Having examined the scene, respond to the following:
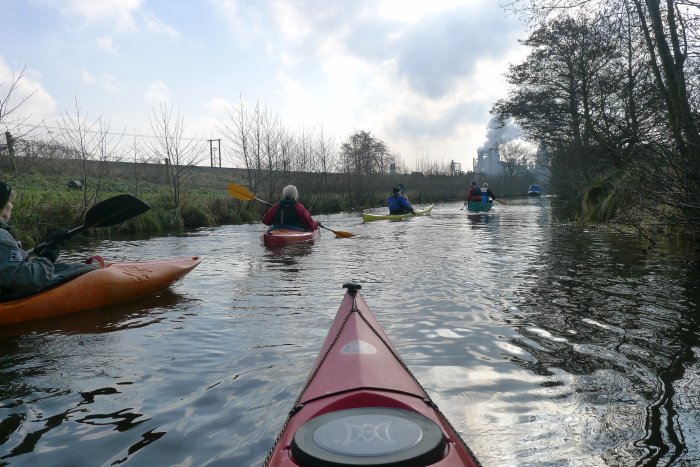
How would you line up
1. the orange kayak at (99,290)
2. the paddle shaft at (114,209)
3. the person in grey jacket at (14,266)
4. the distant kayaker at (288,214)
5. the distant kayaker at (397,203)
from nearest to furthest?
1. the person in grey jacket at (14,266)
2. the orange kayak at (99,290)
3. the paddle shaft at (114,209)
4. the distant kayaker at (288,214)
5. the distant kayaker at (397,203)

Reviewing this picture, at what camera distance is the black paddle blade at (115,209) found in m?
5.71

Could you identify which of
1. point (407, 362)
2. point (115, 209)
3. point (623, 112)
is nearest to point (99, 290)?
point (115, 209)

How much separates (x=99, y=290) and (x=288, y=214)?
559 cm

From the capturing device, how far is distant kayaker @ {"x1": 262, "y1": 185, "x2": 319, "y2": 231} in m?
10.1

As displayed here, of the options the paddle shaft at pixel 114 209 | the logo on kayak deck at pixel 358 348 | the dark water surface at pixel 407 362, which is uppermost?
the paddle shaft at pixel 114 209

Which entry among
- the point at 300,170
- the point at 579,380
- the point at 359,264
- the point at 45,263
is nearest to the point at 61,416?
the point at 45,263

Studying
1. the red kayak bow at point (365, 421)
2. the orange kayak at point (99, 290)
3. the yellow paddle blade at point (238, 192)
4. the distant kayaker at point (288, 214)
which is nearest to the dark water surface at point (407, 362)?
the orange kayak at point (99, 290)

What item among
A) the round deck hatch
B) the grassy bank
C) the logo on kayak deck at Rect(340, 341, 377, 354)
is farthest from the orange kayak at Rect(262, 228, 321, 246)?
the round deck hatch

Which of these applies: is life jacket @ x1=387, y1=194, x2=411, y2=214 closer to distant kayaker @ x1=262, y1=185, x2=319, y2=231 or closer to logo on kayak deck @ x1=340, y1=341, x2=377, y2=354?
distant kayaker @ x1=262, y1=185, x2=319, y2=231

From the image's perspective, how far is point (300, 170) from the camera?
22.1 m

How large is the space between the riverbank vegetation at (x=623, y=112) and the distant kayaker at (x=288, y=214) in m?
5.61

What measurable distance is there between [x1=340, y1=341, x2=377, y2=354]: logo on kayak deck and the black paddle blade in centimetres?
405

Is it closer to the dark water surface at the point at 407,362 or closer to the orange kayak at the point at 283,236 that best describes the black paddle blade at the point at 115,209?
the dark water surface at the point at 407,362

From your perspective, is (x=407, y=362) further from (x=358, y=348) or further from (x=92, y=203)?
(x=92, y=203)
